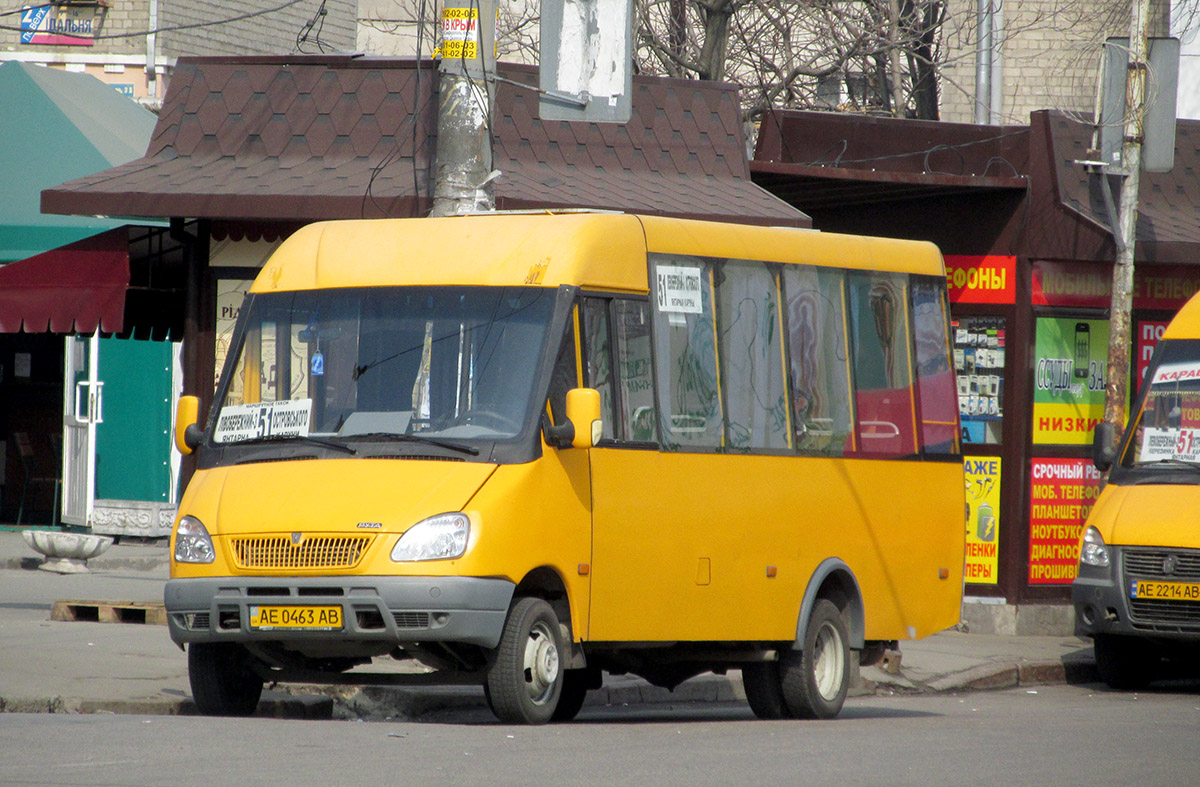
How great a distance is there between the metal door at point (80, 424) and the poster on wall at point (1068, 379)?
1049cm

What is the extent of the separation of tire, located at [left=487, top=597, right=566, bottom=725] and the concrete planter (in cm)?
955

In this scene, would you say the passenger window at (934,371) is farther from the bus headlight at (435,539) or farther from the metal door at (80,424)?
the metal door at (80,424)

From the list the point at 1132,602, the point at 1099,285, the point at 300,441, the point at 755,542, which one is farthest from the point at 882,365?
the point at 1099,285

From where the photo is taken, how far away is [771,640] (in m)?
10.1

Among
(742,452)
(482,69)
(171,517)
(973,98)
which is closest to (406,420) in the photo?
(742,452)

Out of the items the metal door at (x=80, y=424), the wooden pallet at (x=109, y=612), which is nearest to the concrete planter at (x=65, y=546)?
the metal door at (x=80, y=424)

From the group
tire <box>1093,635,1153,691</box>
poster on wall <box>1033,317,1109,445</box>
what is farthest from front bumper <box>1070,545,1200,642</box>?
poster on wall <box>1033,317,1109,445</box>

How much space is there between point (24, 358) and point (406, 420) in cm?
1495

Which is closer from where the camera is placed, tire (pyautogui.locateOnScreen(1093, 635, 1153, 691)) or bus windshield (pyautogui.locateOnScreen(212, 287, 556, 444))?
bus windshield (pyautogui.locateOnScreen(212, 287, 556, 444))

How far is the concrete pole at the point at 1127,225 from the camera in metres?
15.4

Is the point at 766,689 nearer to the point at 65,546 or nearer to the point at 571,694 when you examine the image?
the point at 571,694

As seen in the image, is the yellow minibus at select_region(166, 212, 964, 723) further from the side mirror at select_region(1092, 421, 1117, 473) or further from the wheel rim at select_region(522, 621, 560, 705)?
the side mirror at select_region(1092, 421, 1117, 473)

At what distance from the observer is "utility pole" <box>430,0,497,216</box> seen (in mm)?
10750

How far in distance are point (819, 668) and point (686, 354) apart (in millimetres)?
2144
